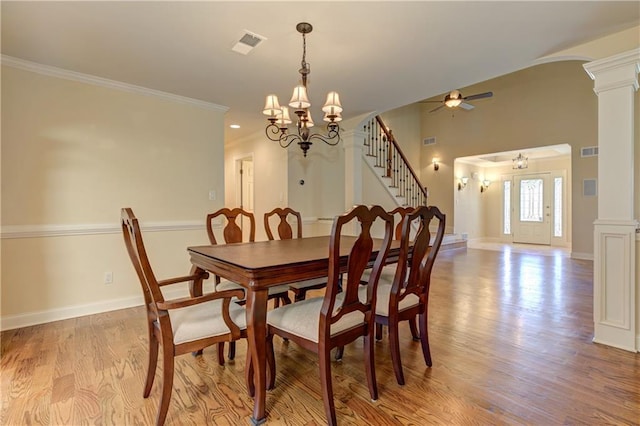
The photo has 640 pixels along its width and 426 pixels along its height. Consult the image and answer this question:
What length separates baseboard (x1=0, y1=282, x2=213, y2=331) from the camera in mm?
2783

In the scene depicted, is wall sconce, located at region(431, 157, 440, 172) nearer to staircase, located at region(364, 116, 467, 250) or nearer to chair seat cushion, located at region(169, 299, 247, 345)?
staircase, located at region(364, 116, 467, 250)

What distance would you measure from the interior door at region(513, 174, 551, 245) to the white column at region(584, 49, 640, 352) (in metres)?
7.11

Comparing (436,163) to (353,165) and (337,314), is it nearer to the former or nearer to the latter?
(353,165)

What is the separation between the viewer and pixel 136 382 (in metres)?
A: 1.93

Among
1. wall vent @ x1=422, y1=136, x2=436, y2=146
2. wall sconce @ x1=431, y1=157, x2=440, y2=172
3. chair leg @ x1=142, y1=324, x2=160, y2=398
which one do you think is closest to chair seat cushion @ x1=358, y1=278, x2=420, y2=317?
chair leg @ x1=142, y1=324, x2=160, y2=398

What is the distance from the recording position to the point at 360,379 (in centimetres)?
196

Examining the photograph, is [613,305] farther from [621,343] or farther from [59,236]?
[59,236]

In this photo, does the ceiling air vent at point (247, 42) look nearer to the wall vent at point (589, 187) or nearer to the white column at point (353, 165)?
the white column at point (353, 165)

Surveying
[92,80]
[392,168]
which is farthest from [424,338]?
[392,168]

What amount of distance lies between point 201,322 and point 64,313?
7.50 feet

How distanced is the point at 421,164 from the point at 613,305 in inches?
262

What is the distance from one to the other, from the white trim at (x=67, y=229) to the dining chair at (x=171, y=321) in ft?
6.38

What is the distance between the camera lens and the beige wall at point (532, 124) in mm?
6160

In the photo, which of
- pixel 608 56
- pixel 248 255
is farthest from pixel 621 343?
pixel 248 255
